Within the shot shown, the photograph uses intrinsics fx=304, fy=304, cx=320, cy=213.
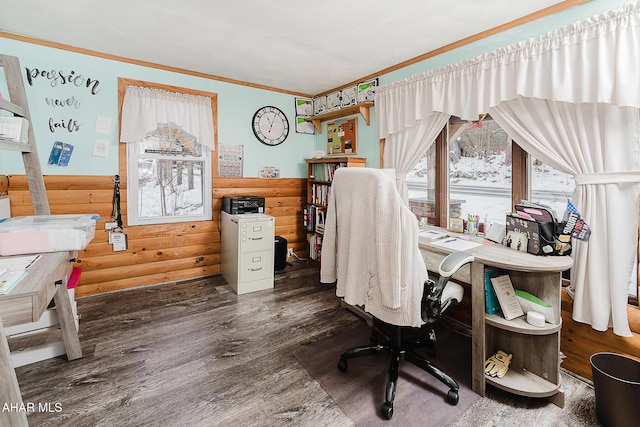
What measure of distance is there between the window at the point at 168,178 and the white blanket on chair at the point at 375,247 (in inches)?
91.6

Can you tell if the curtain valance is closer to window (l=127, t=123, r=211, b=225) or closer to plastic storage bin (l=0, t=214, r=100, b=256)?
window (l=127, t=123, r=211, b=225)

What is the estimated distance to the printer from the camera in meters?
3.44

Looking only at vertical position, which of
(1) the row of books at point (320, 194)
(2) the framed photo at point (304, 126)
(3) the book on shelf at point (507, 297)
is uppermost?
(2) the framed photo at point (304, 126)

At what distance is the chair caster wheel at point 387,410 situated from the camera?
1609 millimetres

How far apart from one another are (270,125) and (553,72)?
300cm

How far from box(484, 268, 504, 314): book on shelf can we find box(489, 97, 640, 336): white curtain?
1.74 feet

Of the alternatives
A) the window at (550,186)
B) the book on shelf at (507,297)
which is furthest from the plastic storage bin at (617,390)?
the window at (550,186)

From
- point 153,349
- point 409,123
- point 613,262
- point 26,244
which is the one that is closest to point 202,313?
point 153,349

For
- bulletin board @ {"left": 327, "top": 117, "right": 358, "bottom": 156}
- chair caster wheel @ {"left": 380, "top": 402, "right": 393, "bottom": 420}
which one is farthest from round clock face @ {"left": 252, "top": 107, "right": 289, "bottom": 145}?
chair caster wheel @ {"left": 380, "top": 402, "right": 393, "bottom": 420}

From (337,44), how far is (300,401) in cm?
276

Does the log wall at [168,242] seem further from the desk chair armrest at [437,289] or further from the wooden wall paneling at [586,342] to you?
the desk chair armrest at [437,289]

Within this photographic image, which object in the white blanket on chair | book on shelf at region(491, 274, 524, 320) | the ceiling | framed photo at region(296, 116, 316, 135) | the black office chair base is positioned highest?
the ceiling

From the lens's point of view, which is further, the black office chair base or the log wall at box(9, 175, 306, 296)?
the log wall at box(9, 175, 306, 296)

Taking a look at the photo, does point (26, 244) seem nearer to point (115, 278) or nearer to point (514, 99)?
point (115, 278)
